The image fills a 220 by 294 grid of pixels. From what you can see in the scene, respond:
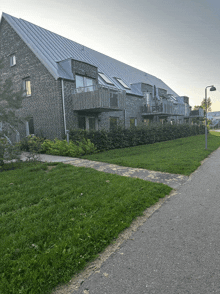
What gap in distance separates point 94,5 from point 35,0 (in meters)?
3.04

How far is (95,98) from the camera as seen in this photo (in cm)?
1322

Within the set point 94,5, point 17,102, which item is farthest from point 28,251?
point 94,5

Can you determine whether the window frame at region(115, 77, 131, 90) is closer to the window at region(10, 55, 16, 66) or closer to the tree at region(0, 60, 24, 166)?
the window at region(10, 55, 16, 66)

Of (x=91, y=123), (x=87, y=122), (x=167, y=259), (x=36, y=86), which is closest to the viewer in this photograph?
(x=167, y=259)

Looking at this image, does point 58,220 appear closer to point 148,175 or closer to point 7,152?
point 148,175

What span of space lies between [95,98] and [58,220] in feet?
35.5

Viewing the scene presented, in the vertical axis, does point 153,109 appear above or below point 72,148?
above

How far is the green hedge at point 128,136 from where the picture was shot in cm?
1179

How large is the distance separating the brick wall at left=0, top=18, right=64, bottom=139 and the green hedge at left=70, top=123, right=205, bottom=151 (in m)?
2.57

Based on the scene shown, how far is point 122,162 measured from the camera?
8.03 meters

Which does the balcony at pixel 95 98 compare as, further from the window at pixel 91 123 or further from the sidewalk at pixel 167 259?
the sidewalk at pixel 167 259

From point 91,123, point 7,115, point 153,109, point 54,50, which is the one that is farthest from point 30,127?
point 153,109

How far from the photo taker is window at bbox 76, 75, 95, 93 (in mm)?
13559

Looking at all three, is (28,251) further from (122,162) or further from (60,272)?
(122,162)
